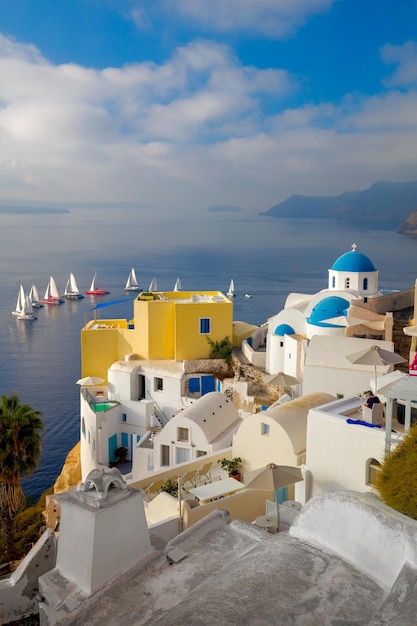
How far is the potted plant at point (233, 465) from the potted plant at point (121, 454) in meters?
9.06

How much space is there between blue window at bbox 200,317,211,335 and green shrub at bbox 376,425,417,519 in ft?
55.6

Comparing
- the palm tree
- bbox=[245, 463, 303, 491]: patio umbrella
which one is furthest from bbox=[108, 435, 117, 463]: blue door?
bbox=[245, 463, 303, 491]: patio umbrella

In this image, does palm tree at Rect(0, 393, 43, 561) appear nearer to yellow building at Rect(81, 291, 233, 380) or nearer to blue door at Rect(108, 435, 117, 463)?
blue door at Rect(108, 435, 117, 463)

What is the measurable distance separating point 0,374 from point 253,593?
149 ft

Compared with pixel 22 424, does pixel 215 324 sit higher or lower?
higher

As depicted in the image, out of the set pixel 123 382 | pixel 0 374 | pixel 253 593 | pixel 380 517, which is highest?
pixel 380 517

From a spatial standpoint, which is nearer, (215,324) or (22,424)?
(22,424)

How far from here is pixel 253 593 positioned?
4633 mm

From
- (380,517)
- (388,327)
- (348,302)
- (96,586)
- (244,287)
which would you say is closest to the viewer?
(380,517)

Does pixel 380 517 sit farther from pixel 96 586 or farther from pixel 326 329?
pixel 326 329

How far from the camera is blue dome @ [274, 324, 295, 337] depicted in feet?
76.3

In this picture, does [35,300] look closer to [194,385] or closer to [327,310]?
[194,385]

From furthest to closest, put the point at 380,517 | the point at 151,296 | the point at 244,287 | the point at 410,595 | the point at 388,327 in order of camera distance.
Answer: the point at 244,287 < the point at 151,296 < the point at 388,327 < the point at 380,517 < the point at 410,595

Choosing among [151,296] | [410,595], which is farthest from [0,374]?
[410,595]
